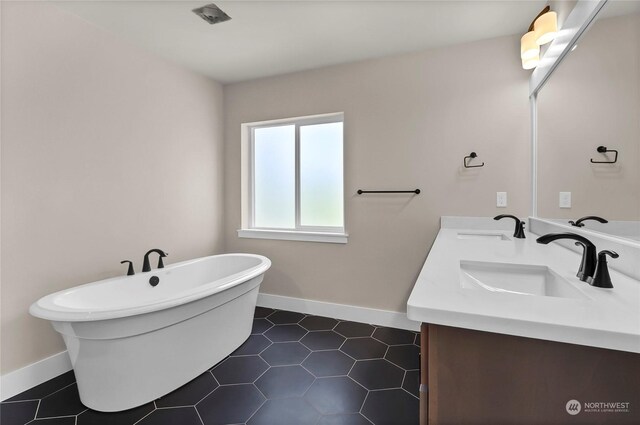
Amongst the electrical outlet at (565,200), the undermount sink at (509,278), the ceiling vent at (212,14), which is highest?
the ceiling vent at (212,14)

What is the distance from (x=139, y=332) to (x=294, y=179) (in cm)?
196

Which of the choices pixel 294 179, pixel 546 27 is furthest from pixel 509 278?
pixel 294 179

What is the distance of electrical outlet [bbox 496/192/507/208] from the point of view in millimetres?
2256

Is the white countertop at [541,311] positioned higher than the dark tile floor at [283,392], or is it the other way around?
the white countertop at [541,311]

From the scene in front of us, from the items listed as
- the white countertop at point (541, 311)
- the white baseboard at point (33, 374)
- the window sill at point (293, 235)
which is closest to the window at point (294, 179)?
the window sill at point (293, 235)

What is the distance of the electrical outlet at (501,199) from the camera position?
2.26m

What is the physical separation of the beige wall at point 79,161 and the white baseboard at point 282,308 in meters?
0.06

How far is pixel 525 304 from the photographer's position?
26.2 inches

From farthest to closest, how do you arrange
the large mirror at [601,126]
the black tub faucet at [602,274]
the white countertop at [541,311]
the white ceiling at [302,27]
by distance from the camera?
1. the white ceiling at [302,27]
2. the large mirror at [601,126]
3. the black tub faucet at [602,274]
4. the white countertop at [541,311]

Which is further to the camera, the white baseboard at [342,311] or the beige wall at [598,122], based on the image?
the white baseboard at [342,311]

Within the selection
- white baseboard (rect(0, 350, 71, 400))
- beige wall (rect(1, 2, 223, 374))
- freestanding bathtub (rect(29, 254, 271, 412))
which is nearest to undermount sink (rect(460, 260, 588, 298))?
freestanding bathtub (rect(29, 254, 271, 412))

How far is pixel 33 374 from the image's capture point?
1.81 meters

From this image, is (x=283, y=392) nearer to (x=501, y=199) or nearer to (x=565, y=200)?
Result: (x=565, y=200)

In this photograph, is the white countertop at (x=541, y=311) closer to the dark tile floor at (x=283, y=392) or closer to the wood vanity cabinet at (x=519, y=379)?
the wood vanity cabinet at (x=519, y=379)
